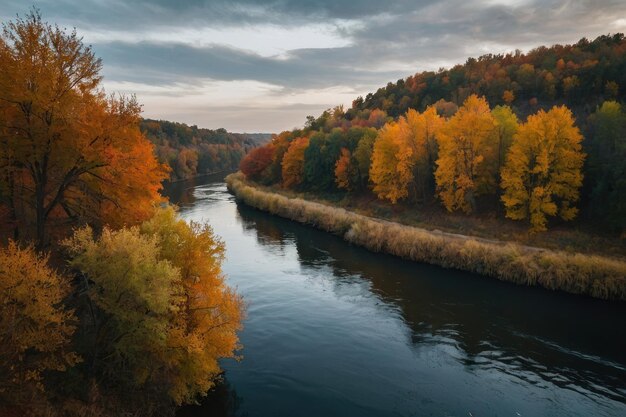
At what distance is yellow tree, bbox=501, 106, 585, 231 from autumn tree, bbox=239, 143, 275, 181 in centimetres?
6236

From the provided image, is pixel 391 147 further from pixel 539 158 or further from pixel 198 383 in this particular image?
pixel 198 383

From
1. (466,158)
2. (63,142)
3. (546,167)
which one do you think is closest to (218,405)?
(63,142)

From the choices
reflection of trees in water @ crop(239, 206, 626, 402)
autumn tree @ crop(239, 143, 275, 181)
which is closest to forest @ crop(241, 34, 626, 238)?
autumn tree @ crop(239, 143, 275, 181)

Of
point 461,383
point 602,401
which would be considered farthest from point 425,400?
point 602,401

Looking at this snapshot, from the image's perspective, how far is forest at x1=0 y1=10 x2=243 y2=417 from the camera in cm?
1219

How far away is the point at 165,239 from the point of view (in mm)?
18078

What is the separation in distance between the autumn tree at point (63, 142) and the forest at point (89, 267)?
6 centimetres

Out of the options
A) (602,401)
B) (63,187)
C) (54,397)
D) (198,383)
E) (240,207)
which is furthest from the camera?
(240,207)

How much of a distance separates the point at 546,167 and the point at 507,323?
19.8 meters

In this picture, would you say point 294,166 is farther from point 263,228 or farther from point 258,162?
Result: point 263,228

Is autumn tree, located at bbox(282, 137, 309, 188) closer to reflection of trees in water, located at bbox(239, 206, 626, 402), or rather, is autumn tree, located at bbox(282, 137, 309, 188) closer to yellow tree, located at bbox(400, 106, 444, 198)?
yellow tree, located at bbox(400, 106, 444, 198)

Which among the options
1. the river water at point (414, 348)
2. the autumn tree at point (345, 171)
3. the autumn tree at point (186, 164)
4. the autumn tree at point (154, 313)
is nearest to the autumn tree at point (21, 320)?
the autumn tree at point (154, 313)

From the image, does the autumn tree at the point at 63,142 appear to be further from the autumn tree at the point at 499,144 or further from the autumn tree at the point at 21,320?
the autumn tree at the point at 499,144

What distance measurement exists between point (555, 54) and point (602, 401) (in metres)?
97.4
